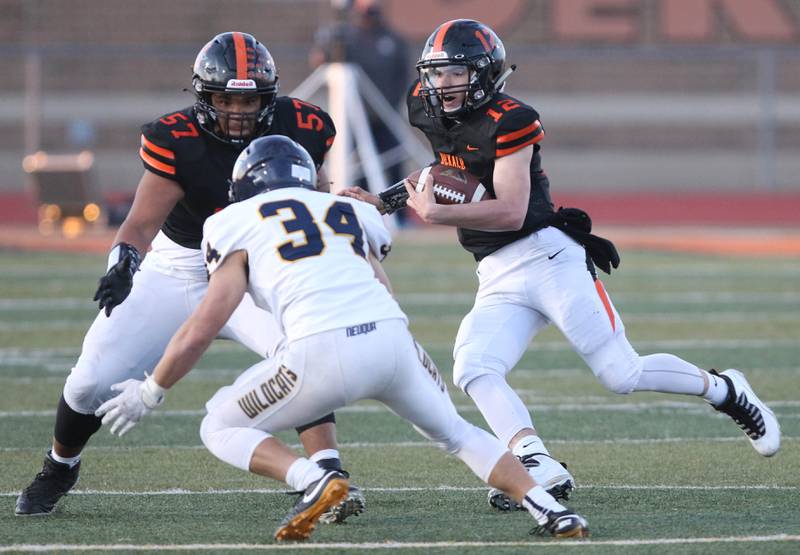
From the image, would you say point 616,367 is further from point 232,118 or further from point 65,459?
point 65,459

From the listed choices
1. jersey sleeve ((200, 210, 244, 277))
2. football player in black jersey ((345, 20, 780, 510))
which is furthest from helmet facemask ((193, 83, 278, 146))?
jersey sleeve ((200, 210, 244, 277))

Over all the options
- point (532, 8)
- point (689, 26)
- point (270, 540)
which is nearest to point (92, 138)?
point (532, 8)

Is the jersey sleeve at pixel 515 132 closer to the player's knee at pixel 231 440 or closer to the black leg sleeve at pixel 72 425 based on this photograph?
the player's knee at pixel 231 440

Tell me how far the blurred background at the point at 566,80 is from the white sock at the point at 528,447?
52.8 feet

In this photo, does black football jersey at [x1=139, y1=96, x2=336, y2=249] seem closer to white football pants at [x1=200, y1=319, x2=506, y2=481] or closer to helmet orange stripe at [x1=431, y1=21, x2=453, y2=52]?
helmet orange stripe at [x1=431, y1=21, x2=453, y2=52]

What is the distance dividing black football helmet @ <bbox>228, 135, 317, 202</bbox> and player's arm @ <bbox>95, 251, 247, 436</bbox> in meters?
0.29

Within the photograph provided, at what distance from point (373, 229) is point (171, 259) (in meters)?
1.02

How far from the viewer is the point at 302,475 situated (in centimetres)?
425

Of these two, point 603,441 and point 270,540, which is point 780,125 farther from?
point 270,540

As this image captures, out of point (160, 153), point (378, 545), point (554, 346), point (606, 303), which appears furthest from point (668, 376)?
point (554, 346)

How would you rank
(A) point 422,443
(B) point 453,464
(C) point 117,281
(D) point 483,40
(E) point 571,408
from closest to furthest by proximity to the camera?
(C) point 117,281 < (D) point 483,40 < (B) point 453,464 < (A) point 422,443 < (E) point 571,408

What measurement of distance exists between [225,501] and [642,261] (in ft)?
30.5

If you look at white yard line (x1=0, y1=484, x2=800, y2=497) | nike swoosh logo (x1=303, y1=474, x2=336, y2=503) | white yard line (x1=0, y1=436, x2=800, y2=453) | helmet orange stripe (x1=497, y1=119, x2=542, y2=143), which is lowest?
white yard line (x1=0, y1=436, x2=800, y2=453)

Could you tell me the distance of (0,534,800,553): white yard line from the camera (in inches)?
171
